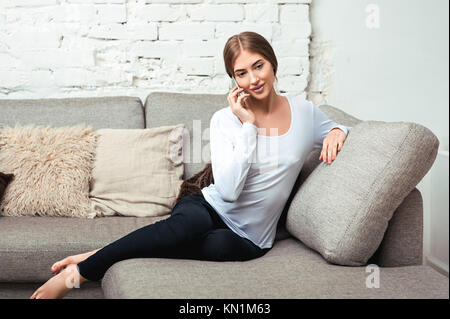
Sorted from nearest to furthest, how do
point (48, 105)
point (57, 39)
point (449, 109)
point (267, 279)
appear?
1. point (267, 279)
2. point (48, 105)
3. point (57, 39)
4. point (449, 109)

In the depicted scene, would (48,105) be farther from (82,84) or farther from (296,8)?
(296,8)

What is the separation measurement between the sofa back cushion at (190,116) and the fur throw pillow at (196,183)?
92mm

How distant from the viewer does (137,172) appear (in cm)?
214

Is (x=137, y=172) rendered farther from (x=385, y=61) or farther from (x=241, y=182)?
(x=385, y=61)

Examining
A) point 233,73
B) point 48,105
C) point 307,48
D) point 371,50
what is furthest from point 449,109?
point 48,105

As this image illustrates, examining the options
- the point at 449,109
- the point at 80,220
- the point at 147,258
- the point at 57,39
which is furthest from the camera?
the point at 449,109

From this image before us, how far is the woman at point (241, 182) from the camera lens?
1486 millimetres

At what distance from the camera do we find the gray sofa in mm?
1207

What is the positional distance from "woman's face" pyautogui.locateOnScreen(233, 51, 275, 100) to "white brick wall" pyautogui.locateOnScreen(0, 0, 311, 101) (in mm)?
1033

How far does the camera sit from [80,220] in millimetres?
1974

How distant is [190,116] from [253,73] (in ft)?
2.36

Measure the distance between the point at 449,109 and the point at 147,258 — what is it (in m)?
2.13

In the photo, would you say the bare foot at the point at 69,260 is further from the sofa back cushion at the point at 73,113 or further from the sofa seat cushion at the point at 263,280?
the sofa back cushion at the point at 73,113

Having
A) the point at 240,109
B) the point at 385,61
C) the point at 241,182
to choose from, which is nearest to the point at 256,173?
the point at 241,182
